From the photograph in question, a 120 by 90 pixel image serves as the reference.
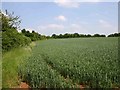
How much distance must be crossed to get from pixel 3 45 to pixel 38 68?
9.65 metres

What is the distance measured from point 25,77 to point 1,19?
16851 millimetres

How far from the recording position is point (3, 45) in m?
23.9

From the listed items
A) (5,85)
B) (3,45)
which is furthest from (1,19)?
(5,85)

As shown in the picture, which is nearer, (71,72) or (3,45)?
(71,72)

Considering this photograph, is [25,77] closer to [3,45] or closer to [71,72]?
[71,72]

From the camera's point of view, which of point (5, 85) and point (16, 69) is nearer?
point (5, 85)

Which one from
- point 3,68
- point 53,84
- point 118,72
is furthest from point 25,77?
point 118,72

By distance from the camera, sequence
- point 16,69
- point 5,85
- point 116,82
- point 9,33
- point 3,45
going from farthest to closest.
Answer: point 9,33 < point 3,45 < point 16,69 < point 116,82 < point 5,85

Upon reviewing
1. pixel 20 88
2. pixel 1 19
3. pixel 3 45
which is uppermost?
pixel 1 19

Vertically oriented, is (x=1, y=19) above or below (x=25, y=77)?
above

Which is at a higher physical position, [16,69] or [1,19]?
[1,19]

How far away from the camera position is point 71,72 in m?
13.9

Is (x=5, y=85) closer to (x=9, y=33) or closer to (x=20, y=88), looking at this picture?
(x=20, y=88)

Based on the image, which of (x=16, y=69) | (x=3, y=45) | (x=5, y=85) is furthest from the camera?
(x=3, y=45)
